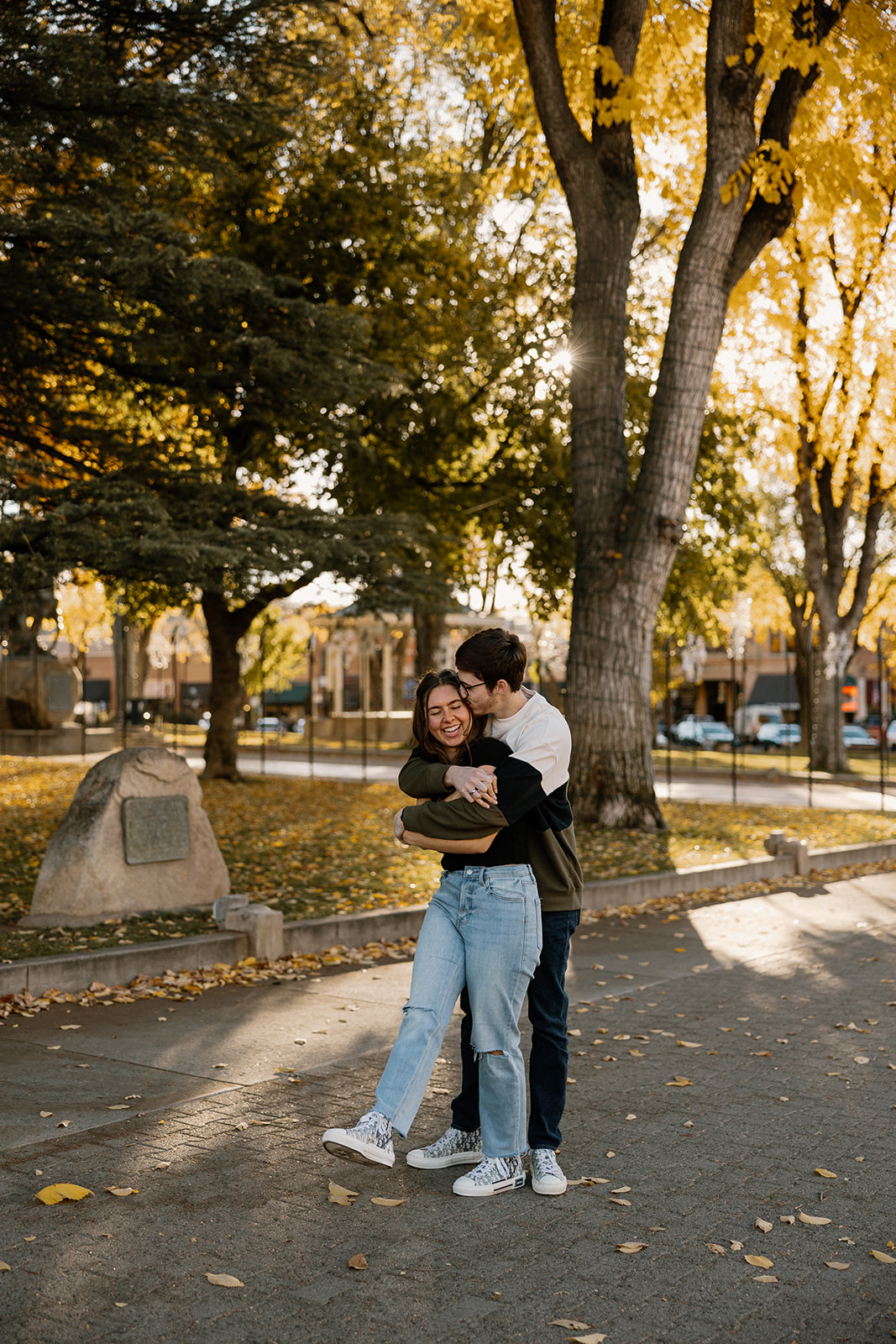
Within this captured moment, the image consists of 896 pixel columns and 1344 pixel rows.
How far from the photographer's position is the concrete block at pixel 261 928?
28.1ft

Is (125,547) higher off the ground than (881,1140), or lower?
higher

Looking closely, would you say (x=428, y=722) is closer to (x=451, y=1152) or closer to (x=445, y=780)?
(x=445, y=780)

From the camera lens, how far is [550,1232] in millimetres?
4086

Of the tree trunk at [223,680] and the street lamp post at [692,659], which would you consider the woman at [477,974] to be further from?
the street lamp post at [692,659]

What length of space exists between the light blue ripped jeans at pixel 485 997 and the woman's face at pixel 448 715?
0.45 m

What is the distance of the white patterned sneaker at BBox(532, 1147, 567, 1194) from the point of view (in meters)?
4.43

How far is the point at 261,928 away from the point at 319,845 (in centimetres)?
572

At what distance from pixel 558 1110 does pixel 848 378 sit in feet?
81.0

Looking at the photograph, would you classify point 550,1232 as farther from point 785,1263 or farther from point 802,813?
point 802,813

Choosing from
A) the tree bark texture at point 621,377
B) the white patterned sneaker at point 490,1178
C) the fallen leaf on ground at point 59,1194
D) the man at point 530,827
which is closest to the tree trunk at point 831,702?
the tree bark texture at point 621,377

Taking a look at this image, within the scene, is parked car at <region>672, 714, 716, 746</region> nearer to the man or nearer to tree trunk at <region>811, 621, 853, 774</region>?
tree trunk at <region>811, 621, 853, 774</region>

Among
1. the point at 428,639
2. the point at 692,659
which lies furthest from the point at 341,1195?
the point at 692,659

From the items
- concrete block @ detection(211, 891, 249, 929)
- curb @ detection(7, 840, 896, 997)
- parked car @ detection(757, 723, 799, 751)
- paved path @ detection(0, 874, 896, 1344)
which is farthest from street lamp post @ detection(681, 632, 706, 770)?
paved path @ detection(0, 874, 896, 1344)

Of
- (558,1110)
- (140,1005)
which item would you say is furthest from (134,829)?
(558,1110)
